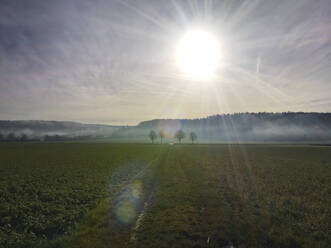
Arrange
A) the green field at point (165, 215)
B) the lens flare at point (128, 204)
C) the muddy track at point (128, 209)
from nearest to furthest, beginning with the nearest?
the green field at point (165, 215), the muddy track at point (128, 209), the lens flare at point (128, 204)

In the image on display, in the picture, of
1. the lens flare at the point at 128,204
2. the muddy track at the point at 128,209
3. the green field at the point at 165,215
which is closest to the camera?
the green field at the point at 165,215

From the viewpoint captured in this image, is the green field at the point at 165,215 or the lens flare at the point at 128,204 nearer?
the green field at the point at 165,215

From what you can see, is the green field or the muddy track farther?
the muddy track

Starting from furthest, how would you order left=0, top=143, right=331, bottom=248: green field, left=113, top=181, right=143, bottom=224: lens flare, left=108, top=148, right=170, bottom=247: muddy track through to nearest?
left=113, top=181, right=143, bottom=224: lens flare → left=108, top=148, right=170, bottom=247: muddy track → left=0, top=143, right=331, bottom=248: green field

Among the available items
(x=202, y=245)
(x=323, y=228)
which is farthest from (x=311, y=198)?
(x=202, y=245)

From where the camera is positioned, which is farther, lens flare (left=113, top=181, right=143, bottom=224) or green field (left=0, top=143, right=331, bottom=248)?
lens flare (left=113, top=181, right=143, bottom=224)

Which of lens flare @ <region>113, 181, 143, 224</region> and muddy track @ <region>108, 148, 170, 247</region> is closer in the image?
muddy track @ <region>108, 148, 170, 247</region>

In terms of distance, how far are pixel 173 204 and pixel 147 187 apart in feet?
17.5

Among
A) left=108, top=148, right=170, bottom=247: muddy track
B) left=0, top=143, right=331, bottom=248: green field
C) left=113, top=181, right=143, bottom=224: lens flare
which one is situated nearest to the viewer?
left=0, top=143, right=331, bottom=248: green field

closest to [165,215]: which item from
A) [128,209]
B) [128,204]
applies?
[128,209]

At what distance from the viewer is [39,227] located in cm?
923

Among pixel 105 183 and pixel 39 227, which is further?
pixel 105 183

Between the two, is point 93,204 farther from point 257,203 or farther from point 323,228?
point 323,228

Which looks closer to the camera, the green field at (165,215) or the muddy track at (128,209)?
the green field at (165,215)
